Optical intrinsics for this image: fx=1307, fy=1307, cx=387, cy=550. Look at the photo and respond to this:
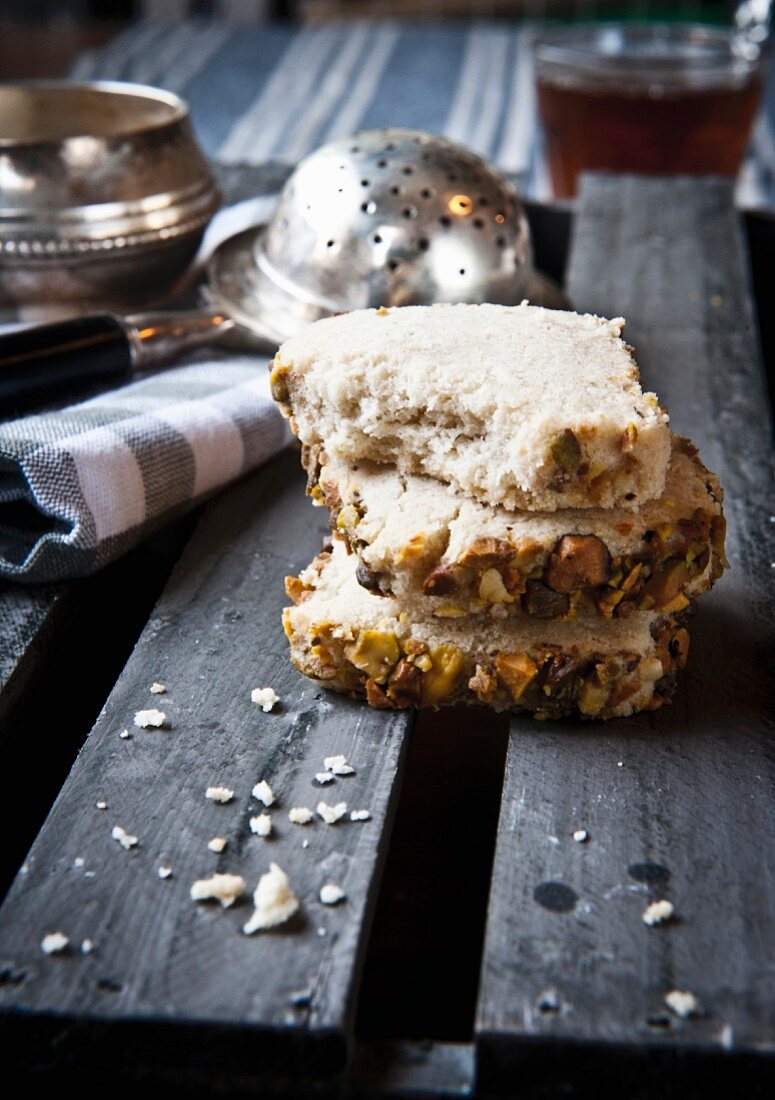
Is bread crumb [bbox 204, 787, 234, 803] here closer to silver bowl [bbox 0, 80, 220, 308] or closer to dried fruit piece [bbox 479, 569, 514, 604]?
dried fruit piece [bbox 479, 569, 514, 604]

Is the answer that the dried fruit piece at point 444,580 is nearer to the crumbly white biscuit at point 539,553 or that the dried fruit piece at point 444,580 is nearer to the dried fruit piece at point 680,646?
the crumbly white biscuit at point 539,553

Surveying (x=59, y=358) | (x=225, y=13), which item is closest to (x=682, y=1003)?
(x=59, y=358)

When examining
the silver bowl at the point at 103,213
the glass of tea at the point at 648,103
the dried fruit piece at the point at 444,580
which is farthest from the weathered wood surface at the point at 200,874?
the glass of tea at the point at 648,103

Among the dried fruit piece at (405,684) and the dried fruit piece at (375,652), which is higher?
the dried fruit piece at (375,652)

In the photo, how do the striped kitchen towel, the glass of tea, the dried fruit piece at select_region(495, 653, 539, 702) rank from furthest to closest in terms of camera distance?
the glass of tea, the striped kitchen towel, the dried fruit piece at select_region(495, 653, 539, 702)

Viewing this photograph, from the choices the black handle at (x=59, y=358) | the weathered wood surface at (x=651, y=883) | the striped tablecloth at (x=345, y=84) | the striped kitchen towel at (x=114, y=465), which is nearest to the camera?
the weathered wood surface at (x=651, y=883)

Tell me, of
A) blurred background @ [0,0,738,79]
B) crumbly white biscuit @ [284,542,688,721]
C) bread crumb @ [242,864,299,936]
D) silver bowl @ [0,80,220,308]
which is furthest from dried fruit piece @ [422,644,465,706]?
blurred background @ [0,0,738,79]

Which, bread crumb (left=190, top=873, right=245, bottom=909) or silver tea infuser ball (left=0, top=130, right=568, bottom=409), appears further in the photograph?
silver tea infuser ball (left=0, top=130, right=568, bottom=409)
